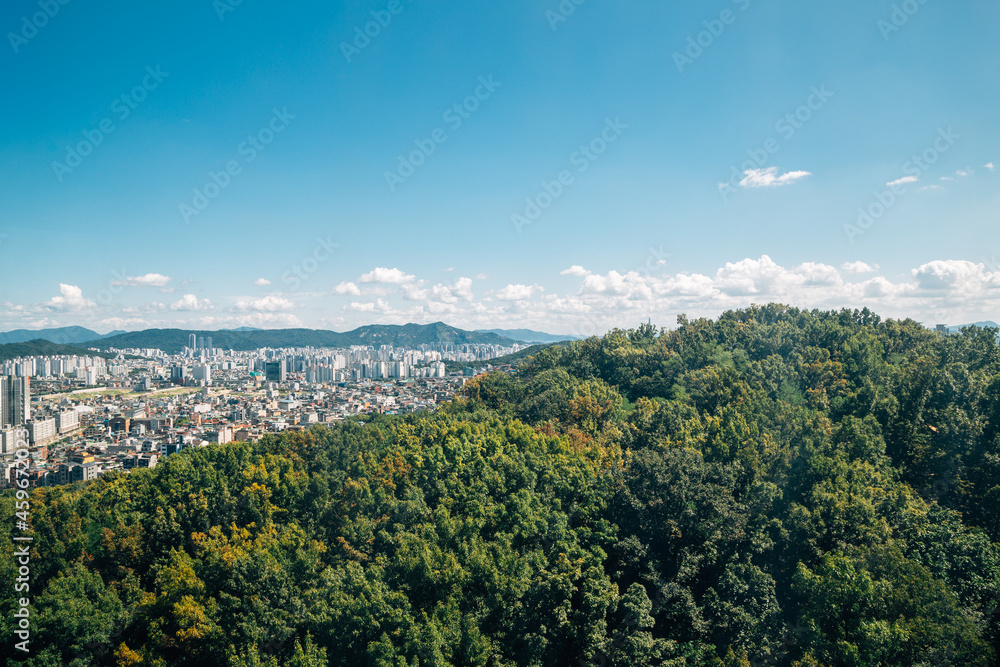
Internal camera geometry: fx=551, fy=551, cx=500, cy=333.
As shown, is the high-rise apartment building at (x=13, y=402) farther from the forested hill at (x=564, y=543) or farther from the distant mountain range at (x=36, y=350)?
the distant mountain range at (x=36, y=350)

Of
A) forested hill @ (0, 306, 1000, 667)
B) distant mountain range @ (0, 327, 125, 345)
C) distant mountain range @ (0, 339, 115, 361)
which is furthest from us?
distant mountain range @ (0, 327, 125, 345)

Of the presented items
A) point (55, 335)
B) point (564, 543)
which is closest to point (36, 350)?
point (55, 335)

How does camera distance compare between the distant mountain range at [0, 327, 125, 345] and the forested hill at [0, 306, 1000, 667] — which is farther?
the distant mountain range at [0, 327, 125, 345]

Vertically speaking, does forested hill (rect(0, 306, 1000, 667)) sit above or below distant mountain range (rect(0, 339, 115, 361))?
below

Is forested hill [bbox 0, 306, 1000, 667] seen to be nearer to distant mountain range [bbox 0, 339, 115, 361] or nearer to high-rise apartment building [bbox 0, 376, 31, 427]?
high-rise apartment building [bbox 0, 376, 31, 427]

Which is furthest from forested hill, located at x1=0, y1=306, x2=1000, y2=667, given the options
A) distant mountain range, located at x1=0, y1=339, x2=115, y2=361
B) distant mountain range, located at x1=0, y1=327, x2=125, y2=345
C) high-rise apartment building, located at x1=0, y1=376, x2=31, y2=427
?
distant mountain range, located at x1=0, y1=327, x2=125, y2=345

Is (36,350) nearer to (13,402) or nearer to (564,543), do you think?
(13,402)

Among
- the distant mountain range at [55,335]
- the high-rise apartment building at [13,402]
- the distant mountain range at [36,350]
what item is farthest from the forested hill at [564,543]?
the distant mountain range at [55,335]
